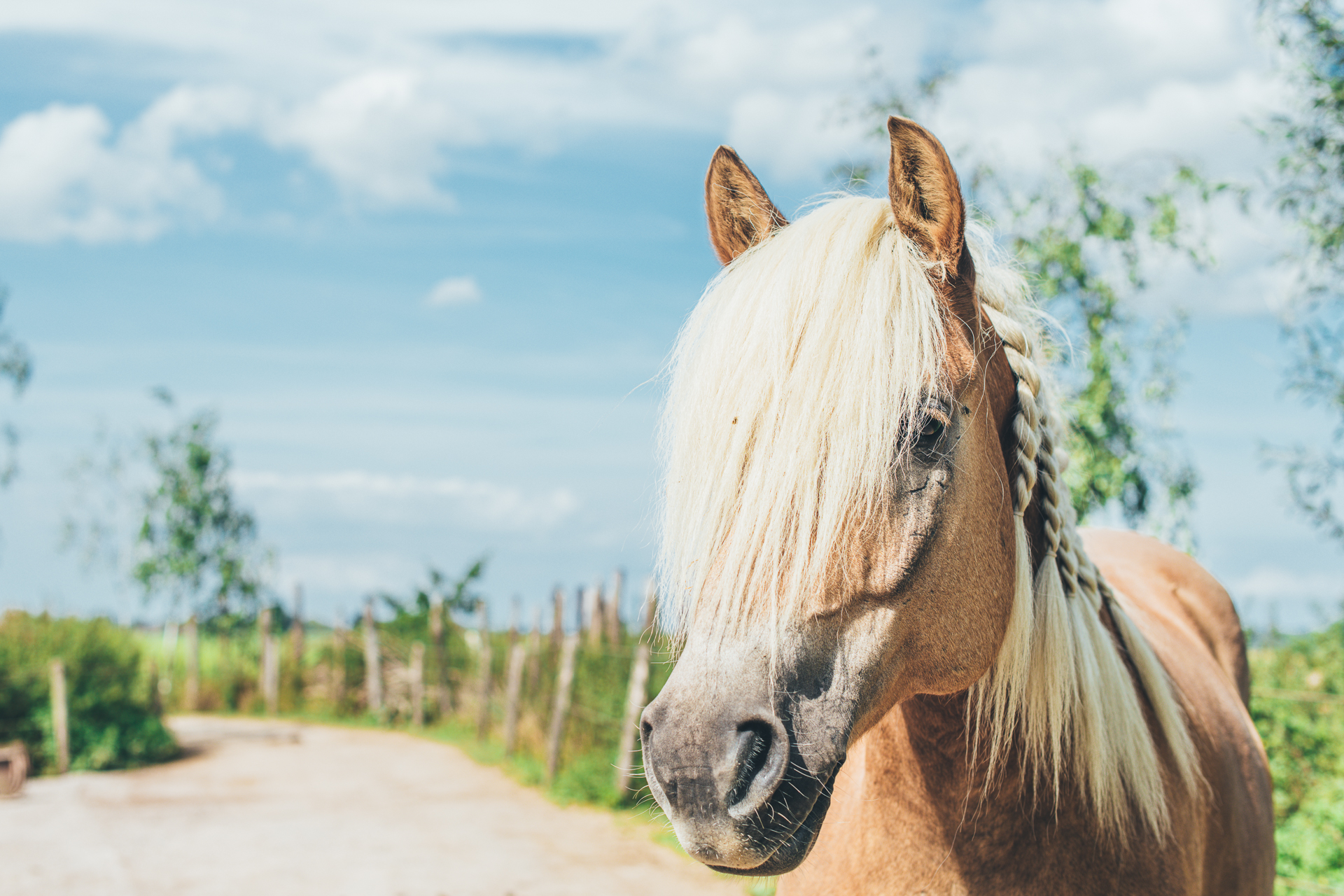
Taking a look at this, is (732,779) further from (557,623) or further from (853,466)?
(557,623)

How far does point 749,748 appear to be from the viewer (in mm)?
1240

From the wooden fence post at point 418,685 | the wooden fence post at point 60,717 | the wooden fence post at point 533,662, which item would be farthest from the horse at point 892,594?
the wooden fence post at point 418,685

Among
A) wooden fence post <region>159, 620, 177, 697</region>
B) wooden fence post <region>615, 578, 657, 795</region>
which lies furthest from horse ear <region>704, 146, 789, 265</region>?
wooden fence post <region>159, 620, 177, 697</region>

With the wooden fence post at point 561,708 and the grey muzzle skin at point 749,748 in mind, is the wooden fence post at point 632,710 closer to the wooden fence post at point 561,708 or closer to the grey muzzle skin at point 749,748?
the wooden fence post at point 561,708

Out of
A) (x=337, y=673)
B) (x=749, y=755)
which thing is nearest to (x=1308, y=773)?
(x=749, y=755)

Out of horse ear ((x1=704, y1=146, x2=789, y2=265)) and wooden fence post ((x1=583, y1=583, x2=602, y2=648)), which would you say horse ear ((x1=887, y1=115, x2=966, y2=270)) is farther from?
wooden fence post ((x1=583, y1=583, x2=602, y2=648))

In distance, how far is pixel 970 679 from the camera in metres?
1.52

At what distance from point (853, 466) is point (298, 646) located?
2060 cm

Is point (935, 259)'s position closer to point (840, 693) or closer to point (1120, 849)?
point (840, 693)

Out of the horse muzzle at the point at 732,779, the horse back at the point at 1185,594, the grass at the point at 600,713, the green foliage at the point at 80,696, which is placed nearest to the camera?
the horse muzzle at the point at 732,779

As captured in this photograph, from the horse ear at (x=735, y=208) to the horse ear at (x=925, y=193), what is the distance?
31cm

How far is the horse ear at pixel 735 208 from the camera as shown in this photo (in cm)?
178

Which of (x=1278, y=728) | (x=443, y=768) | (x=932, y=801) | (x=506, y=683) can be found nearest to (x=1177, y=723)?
(x=932, y=801)

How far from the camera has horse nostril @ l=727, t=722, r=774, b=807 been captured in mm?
1224
